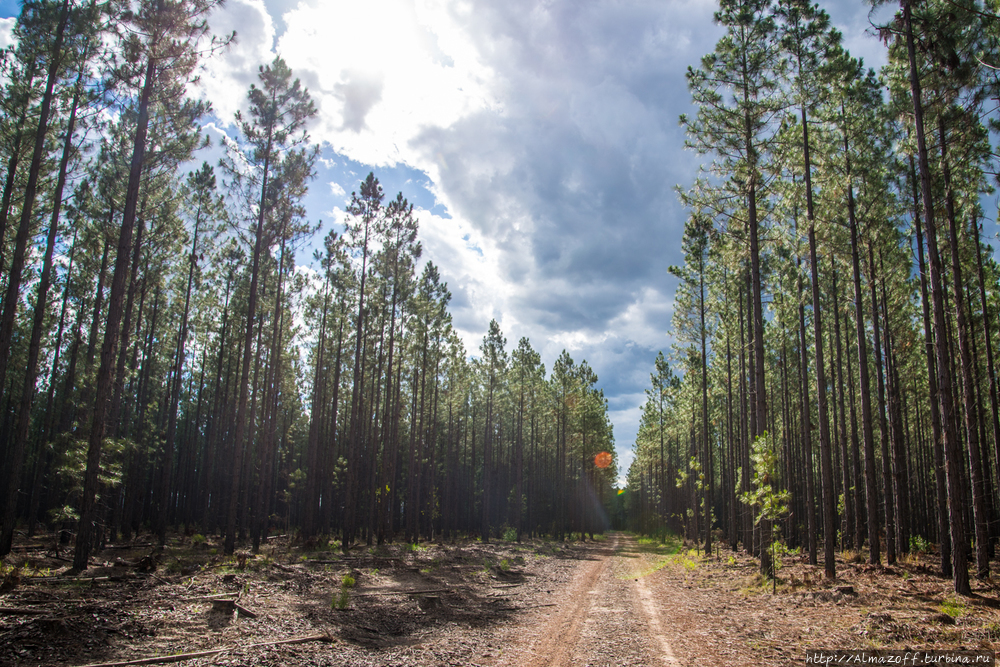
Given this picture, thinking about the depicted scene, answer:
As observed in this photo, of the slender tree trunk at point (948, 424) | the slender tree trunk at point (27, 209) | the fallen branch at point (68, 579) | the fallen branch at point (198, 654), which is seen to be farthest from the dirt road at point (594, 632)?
the slender tree trunk at point (27, 209)

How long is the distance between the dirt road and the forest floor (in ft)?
0.14

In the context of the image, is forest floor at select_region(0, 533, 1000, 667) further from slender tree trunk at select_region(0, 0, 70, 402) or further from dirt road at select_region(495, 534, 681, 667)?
slender tree trunk at select_region(0, 0, 70, 402)

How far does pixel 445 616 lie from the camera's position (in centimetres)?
964

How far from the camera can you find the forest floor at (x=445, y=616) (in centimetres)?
649

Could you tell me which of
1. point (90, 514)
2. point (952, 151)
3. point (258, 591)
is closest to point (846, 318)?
point (952, 151)

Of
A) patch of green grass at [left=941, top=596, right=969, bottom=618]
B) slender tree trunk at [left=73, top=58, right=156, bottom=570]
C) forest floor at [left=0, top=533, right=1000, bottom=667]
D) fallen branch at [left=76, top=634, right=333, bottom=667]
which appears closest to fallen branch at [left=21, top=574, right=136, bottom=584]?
forest floor at [left=0, top=533, right=1000, bottom=667]

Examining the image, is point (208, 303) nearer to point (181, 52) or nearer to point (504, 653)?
point (181, 52)

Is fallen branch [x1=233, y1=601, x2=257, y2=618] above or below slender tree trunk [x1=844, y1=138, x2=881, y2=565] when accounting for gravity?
below

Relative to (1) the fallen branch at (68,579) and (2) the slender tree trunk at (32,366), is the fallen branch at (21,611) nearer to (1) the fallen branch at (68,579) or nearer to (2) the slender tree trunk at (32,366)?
(1) the fallen branch at (68,579)

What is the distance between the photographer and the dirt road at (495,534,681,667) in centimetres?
677

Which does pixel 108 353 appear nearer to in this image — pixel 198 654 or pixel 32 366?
pixel 32 366

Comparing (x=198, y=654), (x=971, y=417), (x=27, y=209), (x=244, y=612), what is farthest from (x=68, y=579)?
(x=971, y=417)

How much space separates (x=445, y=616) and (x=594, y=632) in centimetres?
303

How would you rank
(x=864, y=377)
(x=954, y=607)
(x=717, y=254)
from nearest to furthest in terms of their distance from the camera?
(x=954, y=607) → (x=864, y=377) → (x=717, y=254)
